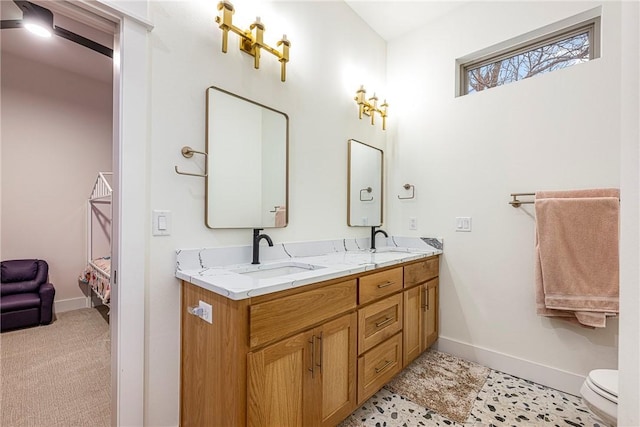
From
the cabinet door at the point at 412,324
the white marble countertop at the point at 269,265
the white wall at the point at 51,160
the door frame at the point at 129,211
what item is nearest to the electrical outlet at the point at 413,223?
the white marble countertop at the point at 269,265

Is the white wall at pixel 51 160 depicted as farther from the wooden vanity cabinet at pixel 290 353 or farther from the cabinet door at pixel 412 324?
the cabinet door at pixel 412 324

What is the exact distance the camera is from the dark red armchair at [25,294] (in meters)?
2.83

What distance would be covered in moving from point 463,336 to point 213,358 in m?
2.08

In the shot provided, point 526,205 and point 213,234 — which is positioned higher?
point 526,205

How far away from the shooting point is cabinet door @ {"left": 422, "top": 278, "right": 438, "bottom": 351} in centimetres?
230

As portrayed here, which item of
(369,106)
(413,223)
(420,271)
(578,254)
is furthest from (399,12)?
(578,254)

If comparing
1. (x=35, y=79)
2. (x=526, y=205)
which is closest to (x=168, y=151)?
(x=526, y=205)

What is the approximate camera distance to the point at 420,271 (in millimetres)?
2232

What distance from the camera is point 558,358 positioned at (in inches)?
78.8

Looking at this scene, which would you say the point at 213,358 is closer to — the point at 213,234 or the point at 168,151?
the point at 213,234

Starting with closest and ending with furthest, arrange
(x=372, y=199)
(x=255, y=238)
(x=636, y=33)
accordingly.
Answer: (x=636, y=33) < (x=255, y=238) < (x=372, y=199)

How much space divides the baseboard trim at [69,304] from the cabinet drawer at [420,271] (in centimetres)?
403

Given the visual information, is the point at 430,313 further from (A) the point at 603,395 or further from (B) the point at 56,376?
(B) the point at 56,376

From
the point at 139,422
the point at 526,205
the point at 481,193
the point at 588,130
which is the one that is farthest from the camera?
the point at 481,193
